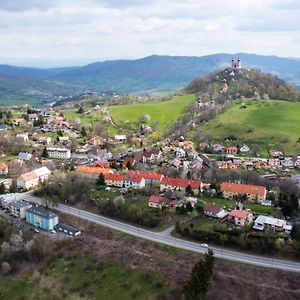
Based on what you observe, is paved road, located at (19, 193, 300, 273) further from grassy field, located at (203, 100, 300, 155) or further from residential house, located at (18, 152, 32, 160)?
grassy field, located at (203, 100, 300, 155)

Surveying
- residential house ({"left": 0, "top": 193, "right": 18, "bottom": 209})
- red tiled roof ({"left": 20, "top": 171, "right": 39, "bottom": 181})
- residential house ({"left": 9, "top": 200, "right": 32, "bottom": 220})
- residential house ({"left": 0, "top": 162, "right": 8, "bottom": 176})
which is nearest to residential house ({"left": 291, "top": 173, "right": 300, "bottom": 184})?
residential house ({"left": 9, "top": 200, "right": 32, "bottom": 220})

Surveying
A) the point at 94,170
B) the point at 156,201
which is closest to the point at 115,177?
the point at 94,170

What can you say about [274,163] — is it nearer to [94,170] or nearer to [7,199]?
[94,170]

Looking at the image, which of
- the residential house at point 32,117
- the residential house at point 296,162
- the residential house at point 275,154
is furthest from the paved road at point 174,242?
the residential house at point 32,117

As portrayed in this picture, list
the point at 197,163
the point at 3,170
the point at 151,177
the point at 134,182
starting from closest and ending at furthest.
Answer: the point at 134,182 < the point at 151,177 < the point at 3,170 < the point at 197,163

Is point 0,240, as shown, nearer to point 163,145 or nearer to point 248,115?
point 163,145

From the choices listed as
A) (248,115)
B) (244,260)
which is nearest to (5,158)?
(244,260)

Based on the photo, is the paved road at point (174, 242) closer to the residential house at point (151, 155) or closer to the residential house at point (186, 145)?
the residential house at point (151, 155)
